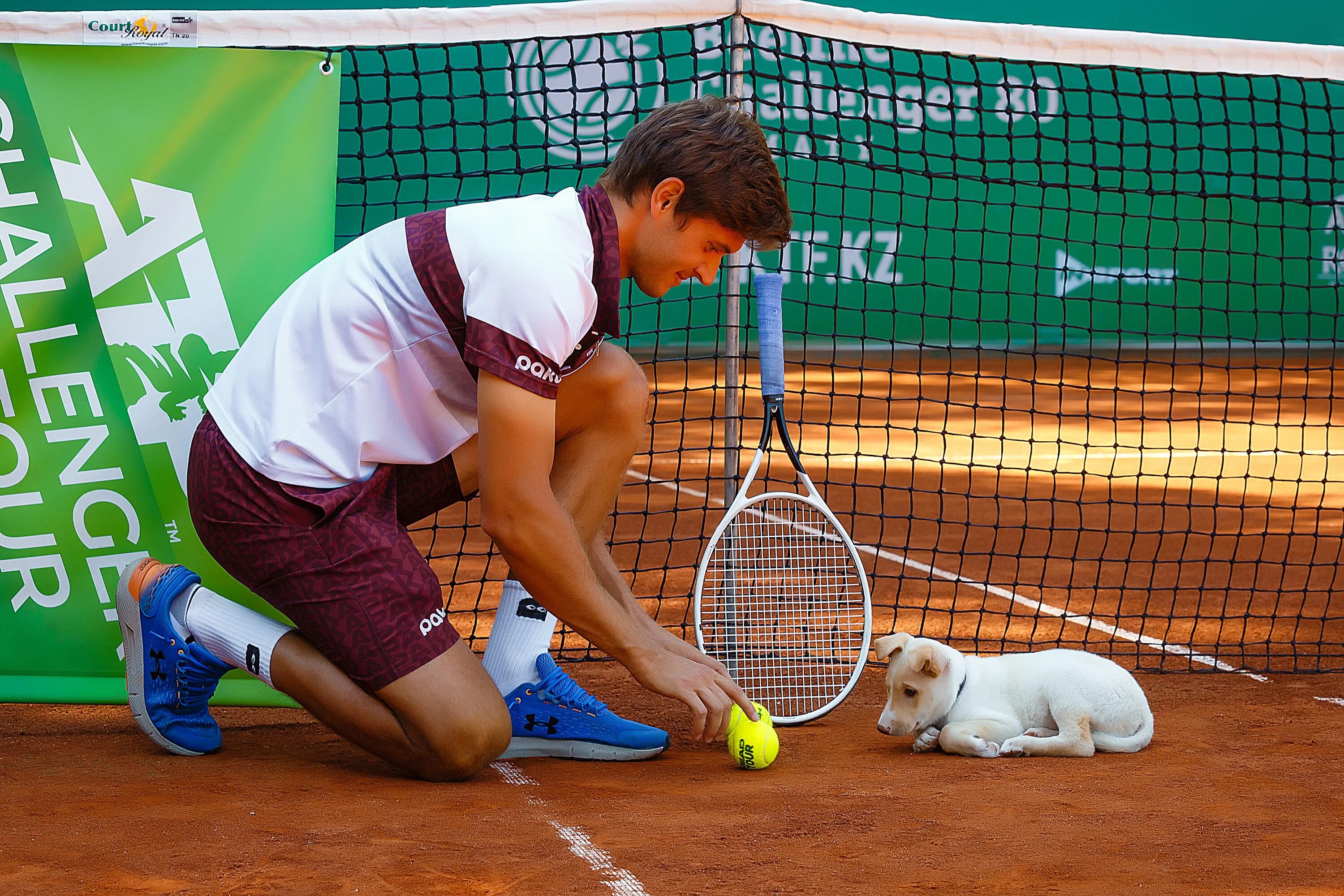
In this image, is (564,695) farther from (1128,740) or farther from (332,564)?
(1128,740)

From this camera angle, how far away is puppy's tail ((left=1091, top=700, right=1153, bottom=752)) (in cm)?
285

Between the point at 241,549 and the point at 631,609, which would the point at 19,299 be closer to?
the point at 241,549

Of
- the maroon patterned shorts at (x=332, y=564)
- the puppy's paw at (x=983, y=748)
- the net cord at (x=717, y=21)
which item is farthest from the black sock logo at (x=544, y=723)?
the net cord at (x=717, y=21)

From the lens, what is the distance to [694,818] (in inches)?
94.6

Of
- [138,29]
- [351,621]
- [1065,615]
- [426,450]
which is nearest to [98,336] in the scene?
[138,29]

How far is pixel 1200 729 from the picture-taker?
307 cm

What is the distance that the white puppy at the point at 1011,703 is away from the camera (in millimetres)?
2805

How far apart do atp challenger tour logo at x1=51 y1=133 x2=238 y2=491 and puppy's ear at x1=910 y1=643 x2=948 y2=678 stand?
175 cm

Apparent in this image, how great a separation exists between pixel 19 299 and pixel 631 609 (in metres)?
1.67

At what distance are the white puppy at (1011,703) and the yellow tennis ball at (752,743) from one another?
31cm

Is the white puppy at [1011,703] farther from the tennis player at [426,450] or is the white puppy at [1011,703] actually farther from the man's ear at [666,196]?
the man's ear at [666,196]

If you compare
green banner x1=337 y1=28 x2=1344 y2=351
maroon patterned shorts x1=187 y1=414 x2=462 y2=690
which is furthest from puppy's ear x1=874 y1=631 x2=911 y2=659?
green banner x1=337 y1=28 x2=1344 y2=351

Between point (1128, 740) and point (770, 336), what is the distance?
1.23 meters

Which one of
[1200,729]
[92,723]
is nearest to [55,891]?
[92,723]
